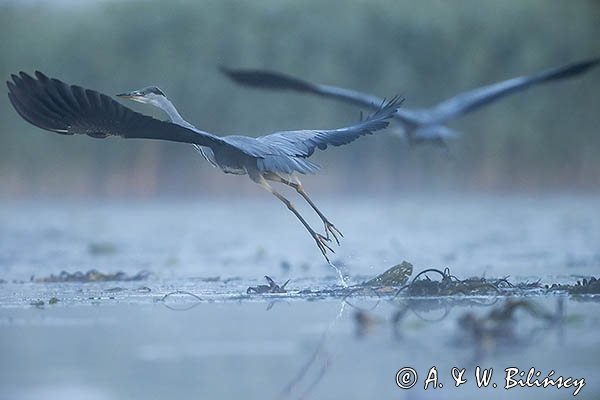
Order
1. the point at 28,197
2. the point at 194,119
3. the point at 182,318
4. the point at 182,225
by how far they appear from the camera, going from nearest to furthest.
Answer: the point at 182,318
the point at 182,225
the point at 194,119
the point at 28,197

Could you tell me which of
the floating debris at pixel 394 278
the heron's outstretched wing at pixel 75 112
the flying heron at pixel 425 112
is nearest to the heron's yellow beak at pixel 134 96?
the heron's outstretched wing at pixel 75 112

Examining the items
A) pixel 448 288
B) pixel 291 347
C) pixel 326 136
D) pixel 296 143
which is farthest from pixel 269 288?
pixel 291 347

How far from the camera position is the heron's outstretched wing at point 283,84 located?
11406mm

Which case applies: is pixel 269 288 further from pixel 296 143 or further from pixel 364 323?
pixel 364 323

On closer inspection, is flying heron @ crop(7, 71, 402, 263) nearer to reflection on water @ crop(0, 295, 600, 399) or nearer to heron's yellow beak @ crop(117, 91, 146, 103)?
heron's yellow beak @ crop(117, 91, 146, 103)

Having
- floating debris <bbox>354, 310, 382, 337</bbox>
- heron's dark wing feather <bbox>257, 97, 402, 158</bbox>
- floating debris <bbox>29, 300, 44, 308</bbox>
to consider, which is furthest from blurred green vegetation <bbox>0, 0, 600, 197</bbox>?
floating debris <bbox>354, 310, 382, 337</bbox>

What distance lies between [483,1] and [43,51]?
7261 mm

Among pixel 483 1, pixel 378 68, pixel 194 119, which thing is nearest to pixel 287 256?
pixel 194 119

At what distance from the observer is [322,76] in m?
22.9

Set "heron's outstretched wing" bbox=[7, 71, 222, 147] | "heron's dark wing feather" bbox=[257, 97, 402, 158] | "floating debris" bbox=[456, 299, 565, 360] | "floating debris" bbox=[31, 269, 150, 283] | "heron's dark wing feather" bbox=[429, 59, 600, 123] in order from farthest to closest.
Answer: "heron's dark wing feather" bbox=[429, 59, 600, 123], "floating debris" bbox=[31, 269, 150, 283], "heron's dark wing feather" bbox=[257, 97, 402, 158], "heron's outstretched wing" bbox=[7, 71, 222, 147], "floating debris" bbox=[456, 299, 565, 360]

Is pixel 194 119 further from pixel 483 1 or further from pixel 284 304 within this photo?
pixel 284 304

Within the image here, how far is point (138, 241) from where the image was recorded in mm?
14086

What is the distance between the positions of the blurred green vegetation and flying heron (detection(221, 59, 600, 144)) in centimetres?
802

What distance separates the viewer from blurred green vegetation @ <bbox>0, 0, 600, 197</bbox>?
22078mm
